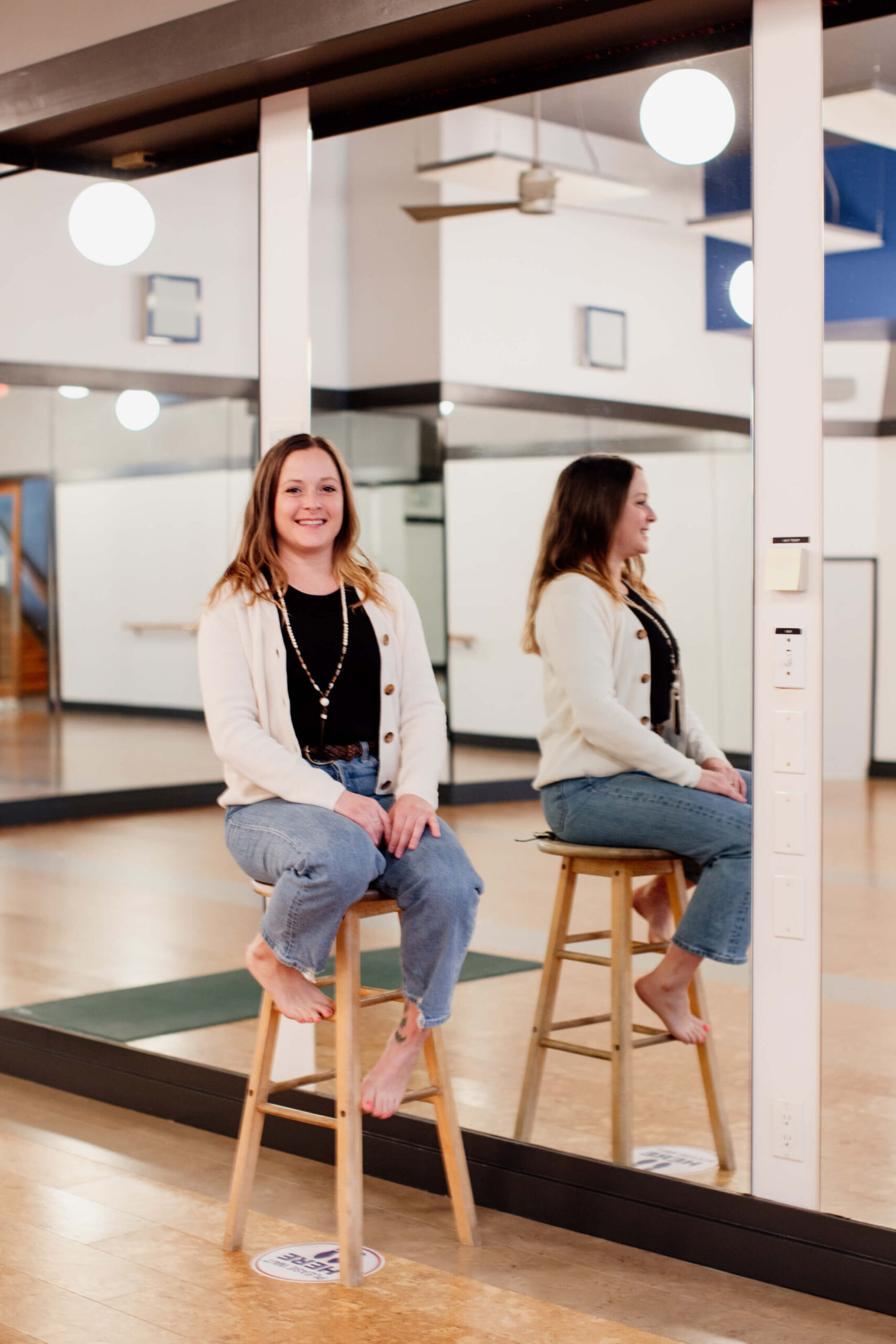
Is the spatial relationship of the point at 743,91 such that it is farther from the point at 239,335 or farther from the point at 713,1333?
the point at 239,335

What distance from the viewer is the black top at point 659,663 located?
297 centimetres

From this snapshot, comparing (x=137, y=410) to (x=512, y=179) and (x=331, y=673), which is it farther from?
(x=331, y=673)

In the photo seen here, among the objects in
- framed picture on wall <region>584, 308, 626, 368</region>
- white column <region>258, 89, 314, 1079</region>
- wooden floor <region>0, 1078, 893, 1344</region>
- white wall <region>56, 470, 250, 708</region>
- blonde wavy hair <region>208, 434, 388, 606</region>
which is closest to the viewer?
wooden floor <region>0, 1078, 893, 1344</region>

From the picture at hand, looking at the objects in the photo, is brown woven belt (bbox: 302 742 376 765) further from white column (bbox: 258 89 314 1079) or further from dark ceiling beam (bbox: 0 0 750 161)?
dark ceiling beam (bbox: 0 0 750 161)

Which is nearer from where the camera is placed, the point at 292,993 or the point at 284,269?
the point at 292,993

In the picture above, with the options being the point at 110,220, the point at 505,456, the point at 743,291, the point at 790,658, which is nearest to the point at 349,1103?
the point at 790,658

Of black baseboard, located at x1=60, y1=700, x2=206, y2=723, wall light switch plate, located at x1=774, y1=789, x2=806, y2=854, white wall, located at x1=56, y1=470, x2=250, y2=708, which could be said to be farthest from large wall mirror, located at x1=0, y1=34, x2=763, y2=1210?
white wall, located at x1=56, y1=470, x2=250, y2=708

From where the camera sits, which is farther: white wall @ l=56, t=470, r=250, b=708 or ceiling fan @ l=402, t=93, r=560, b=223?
white wall @ l=56, t=470, r=250, b=708

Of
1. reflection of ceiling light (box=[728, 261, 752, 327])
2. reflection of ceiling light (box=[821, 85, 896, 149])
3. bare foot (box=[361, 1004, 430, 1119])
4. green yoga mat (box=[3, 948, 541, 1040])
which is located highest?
reflection of ceiling light (box=[821, 85, 896, 149])

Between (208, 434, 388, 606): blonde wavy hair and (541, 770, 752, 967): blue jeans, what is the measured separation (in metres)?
0.57

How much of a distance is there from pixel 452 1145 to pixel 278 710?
2.83ft

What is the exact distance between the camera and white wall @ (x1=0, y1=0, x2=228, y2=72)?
3.48 meters

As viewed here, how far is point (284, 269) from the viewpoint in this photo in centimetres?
348

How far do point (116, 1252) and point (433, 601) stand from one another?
2007 millimetres
